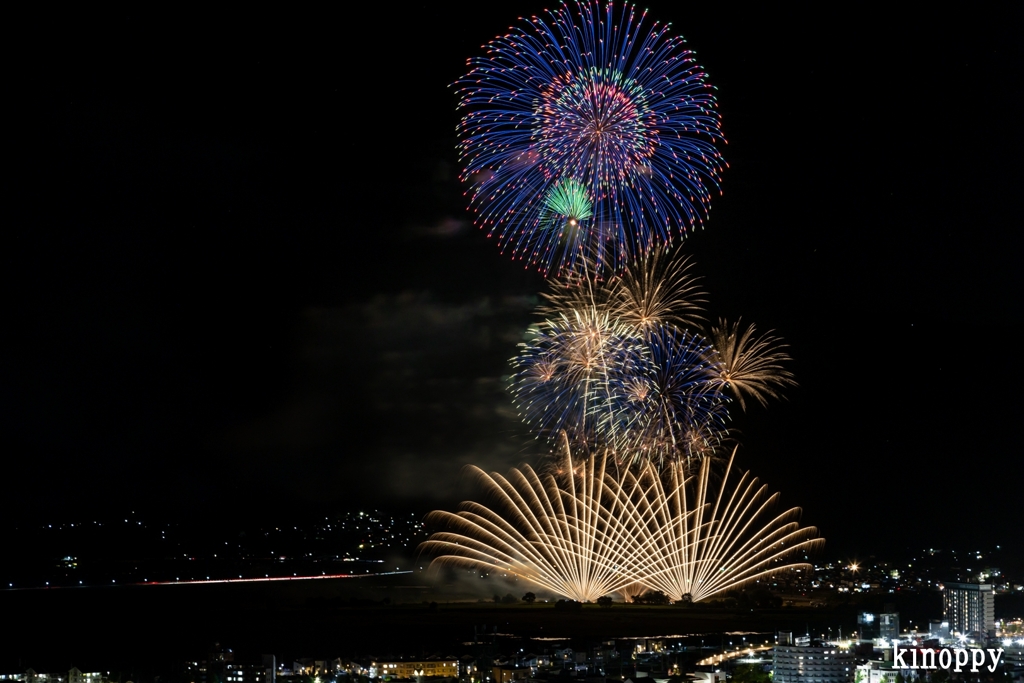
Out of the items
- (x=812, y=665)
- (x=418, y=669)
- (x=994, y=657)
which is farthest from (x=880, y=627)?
(x=994, y=657)

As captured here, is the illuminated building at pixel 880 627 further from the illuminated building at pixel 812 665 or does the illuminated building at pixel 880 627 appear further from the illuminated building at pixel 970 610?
the illuminated building at pixel 812 665

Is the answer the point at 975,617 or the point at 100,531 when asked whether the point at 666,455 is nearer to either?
the point at 975,617

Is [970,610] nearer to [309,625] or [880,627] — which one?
[880,627]

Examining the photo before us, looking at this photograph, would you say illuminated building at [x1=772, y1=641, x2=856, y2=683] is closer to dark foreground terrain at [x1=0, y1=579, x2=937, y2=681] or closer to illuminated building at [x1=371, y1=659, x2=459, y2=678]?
illuminated building at [x1=371, y1=659, x2=459, y2=678]

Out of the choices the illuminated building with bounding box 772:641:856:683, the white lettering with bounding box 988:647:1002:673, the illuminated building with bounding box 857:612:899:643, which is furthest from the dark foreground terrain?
the white lettering with bounding box 988:647:1002:673

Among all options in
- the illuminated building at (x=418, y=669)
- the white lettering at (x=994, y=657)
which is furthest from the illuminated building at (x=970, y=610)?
the illuminated building at (x=418, y=669)

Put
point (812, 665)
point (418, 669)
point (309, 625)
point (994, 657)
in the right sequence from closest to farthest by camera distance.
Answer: point (994, 657)
point (812, 665)
point (418, 669)
point (309, 625)

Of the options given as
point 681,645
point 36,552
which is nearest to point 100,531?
point 36,552

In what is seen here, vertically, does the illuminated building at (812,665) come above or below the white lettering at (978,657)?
below
